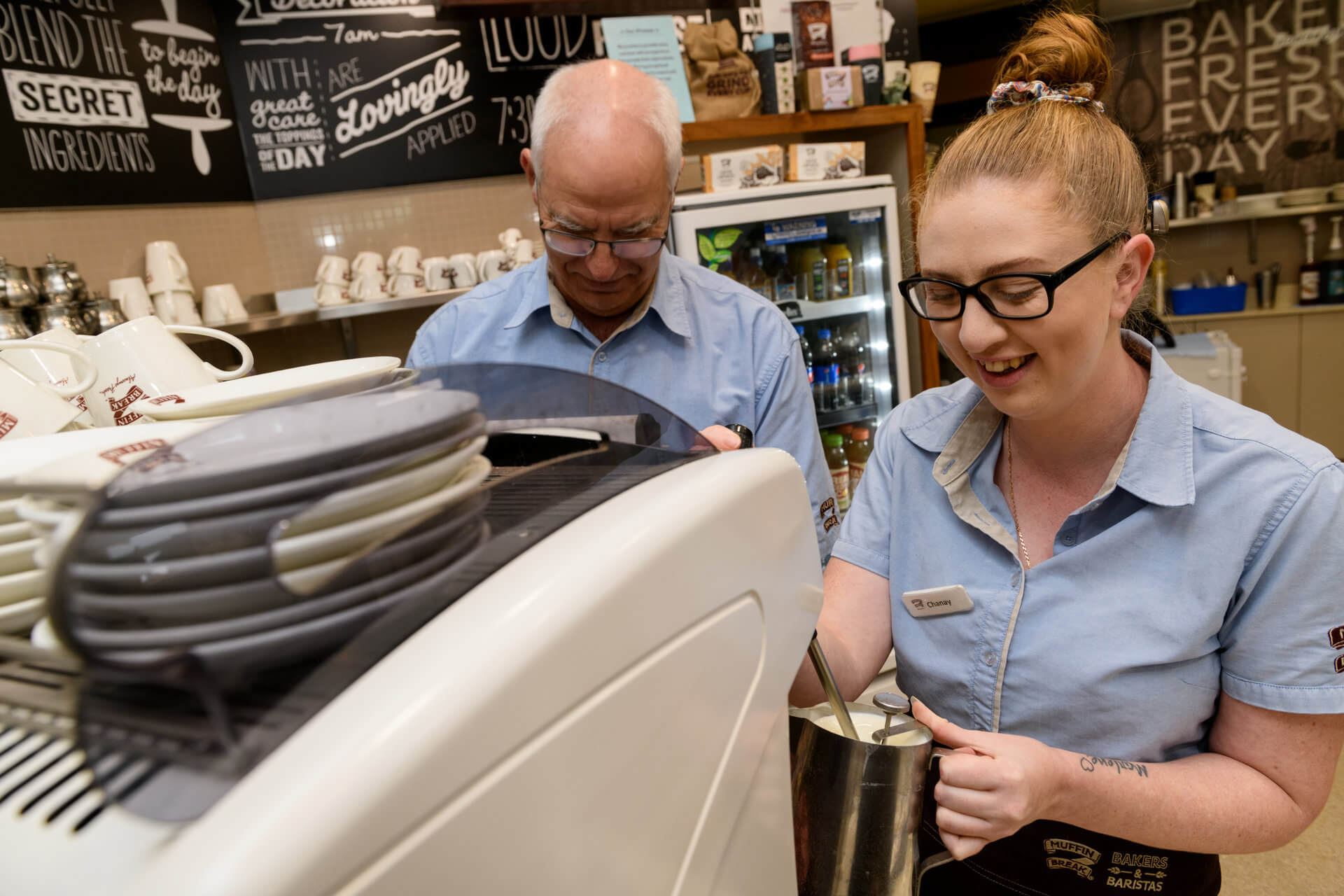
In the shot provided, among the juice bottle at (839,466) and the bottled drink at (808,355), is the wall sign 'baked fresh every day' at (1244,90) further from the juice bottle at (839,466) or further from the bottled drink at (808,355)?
the juice bottle at (839,466)

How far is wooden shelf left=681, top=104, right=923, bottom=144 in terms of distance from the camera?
2842mm

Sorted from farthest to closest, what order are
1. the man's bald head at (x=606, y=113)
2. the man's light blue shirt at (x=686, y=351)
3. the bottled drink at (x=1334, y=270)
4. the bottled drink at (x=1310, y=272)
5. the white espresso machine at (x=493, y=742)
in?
the bottled drink at (x=1310, y=272) < the bottled drink at (x=1334, y=270) < the man's light blue shirt at (x=686, y=351) < the man's bald head at (x=606, y=113) < the white espresso machine at (x=493, y=742)

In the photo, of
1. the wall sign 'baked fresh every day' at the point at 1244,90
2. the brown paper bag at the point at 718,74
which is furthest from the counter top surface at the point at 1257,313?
the brown paper bag at the point at 718,74

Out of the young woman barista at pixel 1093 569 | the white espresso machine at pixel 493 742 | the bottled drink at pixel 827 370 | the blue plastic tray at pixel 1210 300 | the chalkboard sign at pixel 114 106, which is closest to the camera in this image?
the white espresso machine at pixel 493 742

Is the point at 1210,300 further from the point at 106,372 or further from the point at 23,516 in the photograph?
the point at 23,516

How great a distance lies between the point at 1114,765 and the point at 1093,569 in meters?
0.25

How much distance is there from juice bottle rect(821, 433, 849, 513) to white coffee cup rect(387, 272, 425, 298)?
1.72m

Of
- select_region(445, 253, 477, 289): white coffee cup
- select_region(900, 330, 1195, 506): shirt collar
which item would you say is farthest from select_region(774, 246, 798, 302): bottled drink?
select_region(900, 330, 1195, 506): shirt collar

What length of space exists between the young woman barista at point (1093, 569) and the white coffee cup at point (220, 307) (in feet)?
8.66

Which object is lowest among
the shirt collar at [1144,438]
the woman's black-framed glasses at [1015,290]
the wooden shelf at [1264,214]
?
the shirt collar at [1144,438]

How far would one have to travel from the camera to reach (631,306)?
176 centimetres

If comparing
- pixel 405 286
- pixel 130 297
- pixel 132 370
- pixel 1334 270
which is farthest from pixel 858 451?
pixel 1334 270

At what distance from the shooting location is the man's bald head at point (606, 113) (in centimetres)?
151

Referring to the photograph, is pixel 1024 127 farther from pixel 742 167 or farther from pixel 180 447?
pixel 742 167
